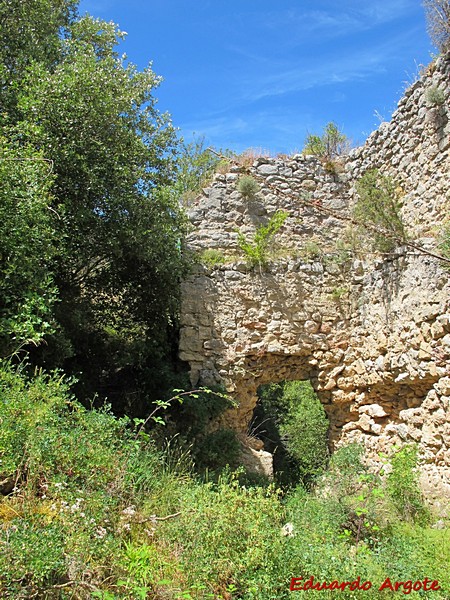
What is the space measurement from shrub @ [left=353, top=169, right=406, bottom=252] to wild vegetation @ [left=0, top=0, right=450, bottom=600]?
1.68 metres

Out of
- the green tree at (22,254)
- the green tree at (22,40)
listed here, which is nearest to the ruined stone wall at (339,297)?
the green tree at (22,254)

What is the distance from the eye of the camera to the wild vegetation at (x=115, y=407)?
378 centimetres

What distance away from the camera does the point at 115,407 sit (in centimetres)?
805

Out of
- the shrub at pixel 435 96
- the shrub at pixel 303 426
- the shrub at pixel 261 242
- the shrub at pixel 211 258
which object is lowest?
the shrub at pixel 303 426

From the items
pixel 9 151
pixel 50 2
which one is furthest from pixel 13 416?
pixel 50 2

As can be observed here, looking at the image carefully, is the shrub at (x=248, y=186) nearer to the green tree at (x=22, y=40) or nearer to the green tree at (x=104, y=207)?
the green tree at (x=104, y=207)

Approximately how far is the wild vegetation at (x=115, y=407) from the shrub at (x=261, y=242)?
5cm

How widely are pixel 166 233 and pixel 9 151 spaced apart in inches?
112

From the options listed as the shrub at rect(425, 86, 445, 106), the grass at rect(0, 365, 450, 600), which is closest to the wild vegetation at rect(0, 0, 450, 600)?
the grass at rect(0, 365, 450, 600)

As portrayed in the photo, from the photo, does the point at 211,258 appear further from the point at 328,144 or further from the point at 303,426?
the point at 303,426

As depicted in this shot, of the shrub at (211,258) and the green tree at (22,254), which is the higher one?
the shrub at (211,258)

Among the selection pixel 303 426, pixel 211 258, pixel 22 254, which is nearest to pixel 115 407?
pixel 211 258

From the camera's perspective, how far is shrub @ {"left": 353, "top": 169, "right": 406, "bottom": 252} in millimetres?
8016

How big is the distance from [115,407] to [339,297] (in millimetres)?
4574
